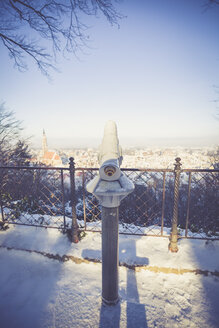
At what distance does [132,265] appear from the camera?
231 cm

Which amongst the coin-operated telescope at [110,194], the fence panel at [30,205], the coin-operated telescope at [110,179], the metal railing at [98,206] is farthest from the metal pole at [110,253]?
the fence panel at [30,205]

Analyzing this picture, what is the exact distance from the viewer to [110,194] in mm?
1289

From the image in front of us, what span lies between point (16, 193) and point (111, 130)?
8000mm

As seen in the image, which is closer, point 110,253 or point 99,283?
point 110,253

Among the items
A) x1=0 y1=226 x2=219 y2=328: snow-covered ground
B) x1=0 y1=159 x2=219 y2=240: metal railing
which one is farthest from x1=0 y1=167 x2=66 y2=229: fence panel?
x1=0 y1=226 x2=219 y2=328: snow-covered ground

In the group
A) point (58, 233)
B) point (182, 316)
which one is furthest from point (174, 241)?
point (58, 233)

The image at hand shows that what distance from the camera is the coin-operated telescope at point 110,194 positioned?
4.29ft

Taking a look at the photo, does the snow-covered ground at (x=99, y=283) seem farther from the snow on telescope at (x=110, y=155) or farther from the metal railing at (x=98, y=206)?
the snow on telescope at (x=110, y=155)

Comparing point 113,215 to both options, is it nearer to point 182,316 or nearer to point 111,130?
point 111,130

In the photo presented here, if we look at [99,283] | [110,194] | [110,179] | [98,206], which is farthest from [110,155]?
[98,206]

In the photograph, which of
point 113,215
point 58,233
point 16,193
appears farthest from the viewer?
point 16,193

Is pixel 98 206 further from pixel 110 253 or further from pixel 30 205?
pixel 110 253

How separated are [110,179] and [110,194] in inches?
4.9

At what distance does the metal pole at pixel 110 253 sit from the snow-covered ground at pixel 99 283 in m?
0.22
